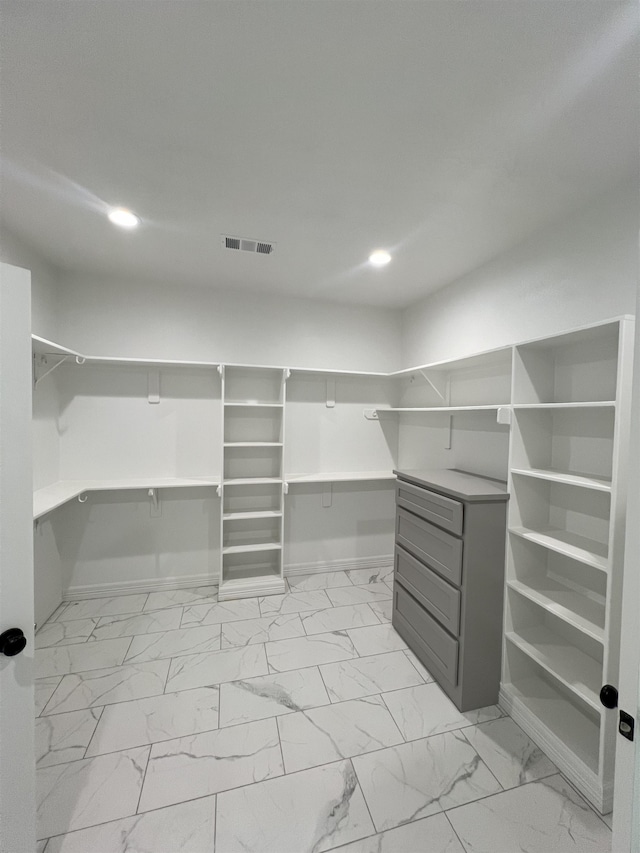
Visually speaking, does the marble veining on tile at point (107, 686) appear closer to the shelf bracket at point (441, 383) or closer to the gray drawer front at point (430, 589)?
the gray drawer front at point (430, 589)

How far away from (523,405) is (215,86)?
185 cm

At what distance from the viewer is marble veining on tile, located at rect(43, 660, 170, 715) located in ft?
6.03

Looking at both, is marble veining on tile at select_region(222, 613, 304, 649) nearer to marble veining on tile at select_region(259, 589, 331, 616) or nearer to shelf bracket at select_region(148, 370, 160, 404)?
marble veining on tile at select_region(259, 589, 331, 616)

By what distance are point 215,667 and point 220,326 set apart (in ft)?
8.60

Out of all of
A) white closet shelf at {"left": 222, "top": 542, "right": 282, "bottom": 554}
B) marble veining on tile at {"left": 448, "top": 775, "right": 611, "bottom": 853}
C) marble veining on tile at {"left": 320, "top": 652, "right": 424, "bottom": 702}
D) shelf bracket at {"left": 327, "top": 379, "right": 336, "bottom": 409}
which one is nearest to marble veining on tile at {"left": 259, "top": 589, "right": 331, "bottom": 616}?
white closet shelf at {"left": 222, "top": 542, "right": 282, "bottom": 554}

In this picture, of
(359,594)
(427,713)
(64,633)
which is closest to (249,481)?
(359,594)

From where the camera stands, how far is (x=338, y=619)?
2641mm

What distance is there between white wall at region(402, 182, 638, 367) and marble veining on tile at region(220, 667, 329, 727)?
8.02 ft

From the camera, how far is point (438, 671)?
6.56 feet

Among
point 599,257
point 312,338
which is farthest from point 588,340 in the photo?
point 312,338

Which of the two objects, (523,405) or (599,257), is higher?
(599,257)

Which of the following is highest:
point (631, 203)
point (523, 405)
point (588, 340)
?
point (631, 203)

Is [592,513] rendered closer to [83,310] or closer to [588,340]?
[588,340]

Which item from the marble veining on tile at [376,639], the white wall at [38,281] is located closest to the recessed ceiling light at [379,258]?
the white wall at [38,281]
